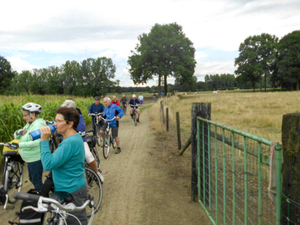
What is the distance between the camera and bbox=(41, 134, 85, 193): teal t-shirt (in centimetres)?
236

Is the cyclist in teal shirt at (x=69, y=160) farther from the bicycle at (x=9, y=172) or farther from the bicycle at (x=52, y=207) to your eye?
the bicycle at (x=9, y=172)

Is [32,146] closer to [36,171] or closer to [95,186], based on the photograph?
[36,171]

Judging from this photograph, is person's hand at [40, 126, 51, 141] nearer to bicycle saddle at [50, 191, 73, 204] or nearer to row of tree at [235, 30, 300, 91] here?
bicycle saddle at [50, 191, 73, 204]

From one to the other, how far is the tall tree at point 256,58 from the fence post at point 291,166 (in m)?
61.1

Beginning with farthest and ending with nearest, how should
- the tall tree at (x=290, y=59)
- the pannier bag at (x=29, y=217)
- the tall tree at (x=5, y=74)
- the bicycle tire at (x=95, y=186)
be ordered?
the tall tree at (x=5, y=74)
the tall tree at (x=290, y=59)
the bicycle tire at (x=95, y=186)
the pannier bag at (x=29, y=217)

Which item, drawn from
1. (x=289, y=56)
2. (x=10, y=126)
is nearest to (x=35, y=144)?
(x=10, y=126)

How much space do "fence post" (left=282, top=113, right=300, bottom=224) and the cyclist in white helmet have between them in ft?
11.2

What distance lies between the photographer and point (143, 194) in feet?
16.3

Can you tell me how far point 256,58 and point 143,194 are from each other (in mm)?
64903

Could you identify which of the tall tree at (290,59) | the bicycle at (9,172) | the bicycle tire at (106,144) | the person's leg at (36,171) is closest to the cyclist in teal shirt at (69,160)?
the person's leg at (36,171)

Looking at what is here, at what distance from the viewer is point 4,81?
5606 cm

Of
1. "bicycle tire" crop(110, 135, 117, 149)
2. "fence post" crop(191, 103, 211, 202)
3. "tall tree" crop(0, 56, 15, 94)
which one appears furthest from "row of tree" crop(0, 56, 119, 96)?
"fence post" crop(191, 103, 211, 202)

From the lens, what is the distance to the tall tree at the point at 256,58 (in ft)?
195

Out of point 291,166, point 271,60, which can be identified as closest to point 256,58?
point 271,60
